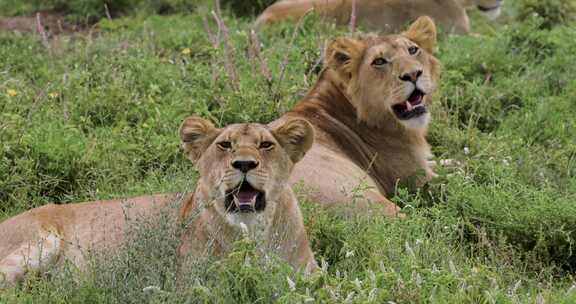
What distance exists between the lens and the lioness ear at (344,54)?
6621mm

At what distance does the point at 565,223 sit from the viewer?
5.75 m

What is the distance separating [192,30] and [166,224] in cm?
450

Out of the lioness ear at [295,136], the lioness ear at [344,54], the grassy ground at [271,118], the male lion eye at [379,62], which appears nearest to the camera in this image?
the grassy ground at [271,118]

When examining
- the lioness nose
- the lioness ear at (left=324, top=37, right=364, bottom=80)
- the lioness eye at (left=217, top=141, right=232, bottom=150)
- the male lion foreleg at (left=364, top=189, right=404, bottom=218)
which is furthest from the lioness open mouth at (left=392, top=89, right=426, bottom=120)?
the lioness nose

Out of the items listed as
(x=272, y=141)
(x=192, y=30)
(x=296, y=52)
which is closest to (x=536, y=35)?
(x=296, y=52)

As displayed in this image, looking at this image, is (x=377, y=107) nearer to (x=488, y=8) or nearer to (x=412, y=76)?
(x=412, y=76)

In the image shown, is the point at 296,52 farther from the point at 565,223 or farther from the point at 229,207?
the point at 229,207

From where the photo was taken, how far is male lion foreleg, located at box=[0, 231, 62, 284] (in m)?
5.14

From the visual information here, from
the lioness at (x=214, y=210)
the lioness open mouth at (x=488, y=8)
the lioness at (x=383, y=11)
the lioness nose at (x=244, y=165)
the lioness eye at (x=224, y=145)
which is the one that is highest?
the lioness nose at (x=244, y=165)

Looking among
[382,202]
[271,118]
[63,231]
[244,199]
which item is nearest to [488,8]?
[271,118]

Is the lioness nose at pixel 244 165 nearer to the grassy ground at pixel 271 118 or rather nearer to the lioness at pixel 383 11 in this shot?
the grassy ground at pixel 271 118

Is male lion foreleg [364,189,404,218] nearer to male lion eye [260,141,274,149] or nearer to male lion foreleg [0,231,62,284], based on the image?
male lion eye [260,141,274,149]

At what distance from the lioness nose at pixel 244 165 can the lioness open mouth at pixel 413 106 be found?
1.97m

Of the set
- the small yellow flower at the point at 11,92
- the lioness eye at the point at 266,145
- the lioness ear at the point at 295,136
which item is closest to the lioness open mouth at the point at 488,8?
the small yellow flower at the point at 11,92
